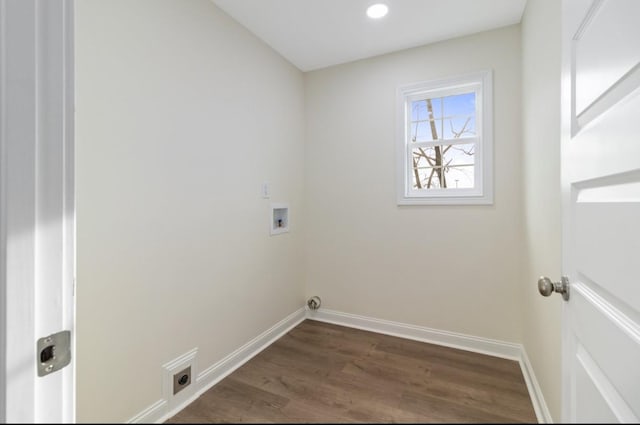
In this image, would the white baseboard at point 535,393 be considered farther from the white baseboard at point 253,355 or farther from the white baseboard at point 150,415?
the white baseboard at point 150,415

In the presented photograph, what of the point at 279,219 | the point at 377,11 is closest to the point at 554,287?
the point at 279,219

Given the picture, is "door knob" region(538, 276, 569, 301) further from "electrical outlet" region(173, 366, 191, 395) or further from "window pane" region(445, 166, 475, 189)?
"electrical outlet" region(173, 366, 191, 395)

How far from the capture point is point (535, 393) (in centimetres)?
32

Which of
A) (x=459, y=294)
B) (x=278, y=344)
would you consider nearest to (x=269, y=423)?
(x=278, y=344)

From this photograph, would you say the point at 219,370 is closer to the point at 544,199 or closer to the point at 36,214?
the point at 36,214

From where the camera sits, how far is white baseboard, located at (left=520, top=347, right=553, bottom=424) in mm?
250

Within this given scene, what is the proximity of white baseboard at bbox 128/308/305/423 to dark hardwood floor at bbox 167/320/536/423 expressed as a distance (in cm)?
2

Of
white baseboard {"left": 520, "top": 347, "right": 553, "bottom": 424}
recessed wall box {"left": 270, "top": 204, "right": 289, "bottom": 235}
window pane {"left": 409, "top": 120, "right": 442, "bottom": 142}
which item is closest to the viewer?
white baseboard {"left": 520, "top": 347, "right": 553, "bottom": 424}

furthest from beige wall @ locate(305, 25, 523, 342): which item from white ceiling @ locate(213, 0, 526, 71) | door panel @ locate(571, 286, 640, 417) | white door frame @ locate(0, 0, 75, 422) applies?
white door frame @ locate(0, 0, 75, 422)

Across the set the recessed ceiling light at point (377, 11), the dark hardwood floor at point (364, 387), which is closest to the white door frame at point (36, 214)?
the dark hardwood floor at point (364, 387)

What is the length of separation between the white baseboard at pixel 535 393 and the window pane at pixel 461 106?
0.40 meters

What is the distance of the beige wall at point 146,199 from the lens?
362 mm

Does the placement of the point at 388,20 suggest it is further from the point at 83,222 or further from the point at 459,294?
the point at 83,222

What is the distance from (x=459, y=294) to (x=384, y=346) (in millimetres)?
1661
